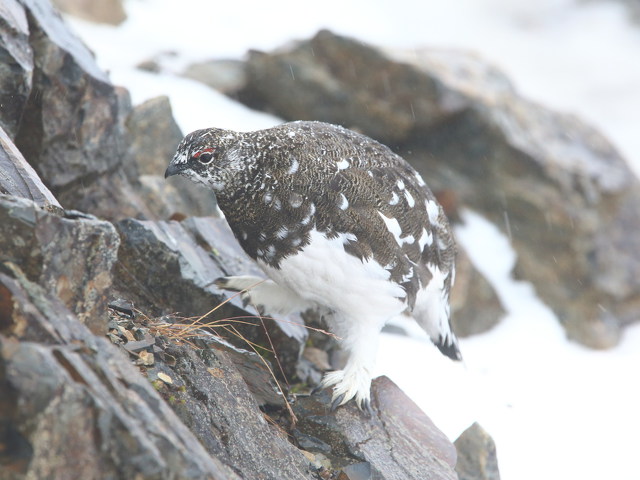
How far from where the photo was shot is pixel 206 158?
3.03 metres

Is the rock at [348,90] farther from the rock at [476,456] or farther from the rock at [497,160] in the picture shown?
the rock at [476,456]

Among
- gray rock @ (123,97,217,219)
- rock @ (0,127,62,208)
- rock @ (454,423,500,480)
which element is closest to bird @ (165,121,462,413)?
rock @ (0,127,62,208)

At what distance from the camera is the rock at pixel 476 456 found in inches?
153

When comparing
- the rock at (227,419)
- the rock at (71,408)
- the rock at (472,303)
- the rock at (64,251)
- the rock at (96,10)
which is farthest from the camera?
the rock at (96,10)

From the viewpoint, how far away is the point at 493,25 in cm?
1491

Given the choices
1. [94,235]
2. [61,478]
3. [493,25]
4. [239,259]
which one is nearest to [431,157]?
[239,259]

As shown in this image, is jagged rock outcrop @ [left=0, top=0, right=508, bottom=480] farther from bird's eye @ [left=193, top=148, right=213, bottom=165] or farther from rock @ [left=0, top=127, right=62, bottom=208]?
bird's eye @ [left=193, top=148, right=213, bottom=165]

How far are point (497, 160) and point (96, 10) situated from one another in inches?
201

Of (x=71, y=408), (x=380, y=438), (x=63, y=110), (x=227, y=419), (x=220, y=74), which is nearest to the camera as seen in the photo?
(x=71, y=408)

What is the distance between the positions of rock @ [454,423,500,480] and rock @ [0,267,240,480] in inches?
95.1

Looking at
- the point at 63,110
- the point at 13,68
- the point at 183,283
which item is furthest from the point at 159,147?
the point at 183,283

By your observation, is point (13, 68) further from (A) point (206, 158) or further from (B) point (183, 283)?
(B) point (183, 283)

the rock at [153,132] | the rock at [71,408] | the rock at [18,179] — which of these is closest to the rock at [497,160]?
the rock at [153,132]

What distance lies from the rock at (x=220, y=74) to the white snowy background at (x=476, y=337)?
18 cm
